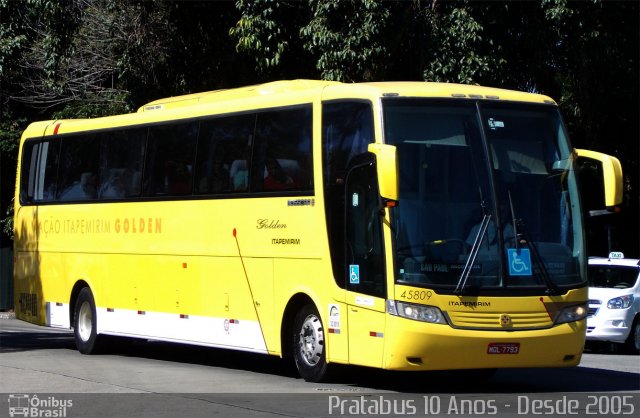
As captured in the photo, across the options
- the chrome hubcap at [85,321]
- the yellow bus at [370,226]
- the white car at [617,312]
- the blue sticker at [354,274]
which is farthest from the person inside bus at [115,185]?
the white car at [617,312]

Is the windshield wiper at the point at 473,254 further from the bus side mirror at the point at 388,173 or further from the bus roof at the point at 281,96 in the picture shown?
the bus roof at the point at 281,96

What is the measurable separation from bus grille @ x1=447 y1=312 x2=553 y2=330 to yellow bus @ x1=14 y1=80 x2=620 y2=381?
0.02m

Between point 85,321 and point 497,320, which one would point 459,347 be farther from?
point 85,321

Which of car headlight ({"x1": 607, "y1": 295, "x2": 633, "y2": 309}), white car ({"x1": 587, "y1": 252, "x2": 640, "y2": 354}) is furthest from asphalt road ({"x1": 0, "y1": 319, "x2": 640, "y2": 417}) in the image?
car headlight ({"x1": 607, "y1": 295, "x2": 633, "y2": 309})

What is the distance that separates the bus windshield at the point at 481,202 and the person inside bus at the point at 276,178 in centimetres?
202

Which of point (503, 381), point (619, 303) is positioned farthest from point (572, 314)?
point (619, 303)

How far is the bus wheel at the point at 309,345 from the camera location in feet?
46.0

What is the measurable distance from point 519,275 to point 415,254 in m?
1.23

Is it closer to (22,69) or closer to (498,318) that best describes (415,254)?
(498,318)

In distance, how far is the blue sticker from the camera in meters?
13.4

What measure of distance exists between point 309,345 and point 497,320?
103 inches

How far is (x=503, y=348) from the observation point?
12828 mm

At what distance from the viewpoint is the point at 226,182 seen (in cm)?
1595

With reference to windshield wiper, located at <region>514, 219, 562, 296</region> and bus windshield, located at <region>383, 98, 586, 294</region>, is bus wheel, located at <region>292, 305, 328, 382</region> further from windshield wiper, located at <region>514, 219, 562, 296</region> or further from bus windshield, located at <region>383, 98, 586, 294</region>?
windshield wiper, located at <region>514, 219, 562, 296</region>
